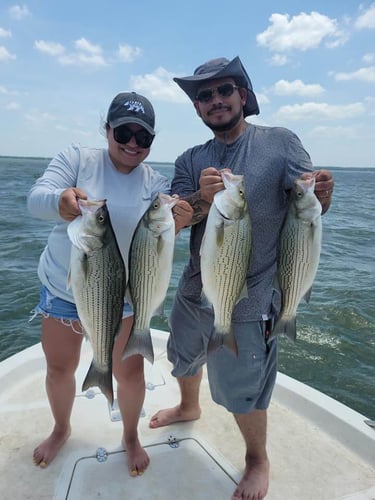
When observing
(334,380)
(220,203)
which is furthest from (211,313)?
(334,380)

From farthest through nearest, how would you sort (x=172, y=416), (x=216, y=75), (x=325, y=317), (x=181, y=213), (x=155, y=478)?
1. (x=325, y=317)
2. (x=172, y=416)
3. (x=155, y=478)
4. (x=216, y=75)
5. (x=181, y=213)

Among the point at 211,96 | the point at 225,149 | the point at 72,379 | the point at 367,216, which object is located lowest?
the point at 367,216

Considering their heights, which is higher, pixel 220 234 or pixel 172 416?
pixel 220 234

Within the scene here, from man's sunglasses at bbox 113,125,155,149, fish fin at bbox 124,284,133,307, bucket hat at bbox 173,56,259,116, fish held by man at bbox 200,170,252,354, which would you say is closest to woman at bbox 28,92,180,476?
man's sunglasses at bbox 113,125,155,149

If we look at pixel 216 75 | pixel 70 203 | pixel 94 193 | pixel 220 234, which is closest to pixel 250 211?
pixel 220 234

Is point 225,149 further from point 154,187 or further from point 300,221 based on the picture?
point 300,221

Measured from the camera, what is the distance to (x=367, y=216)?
2161 centimetres

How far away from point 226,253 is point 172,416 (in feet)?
6.37

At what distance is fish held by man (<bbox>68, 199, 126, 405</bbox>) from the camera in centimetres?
241

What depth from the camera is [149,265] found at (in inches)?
100

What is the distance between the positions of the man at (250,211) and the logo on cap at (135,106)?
41cm

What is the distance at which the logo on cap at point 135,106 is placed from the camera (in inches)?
107

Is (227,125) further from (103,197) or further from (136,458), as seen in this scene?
(136,458)

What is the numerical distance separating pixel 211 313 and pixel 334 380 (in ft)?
13.6
